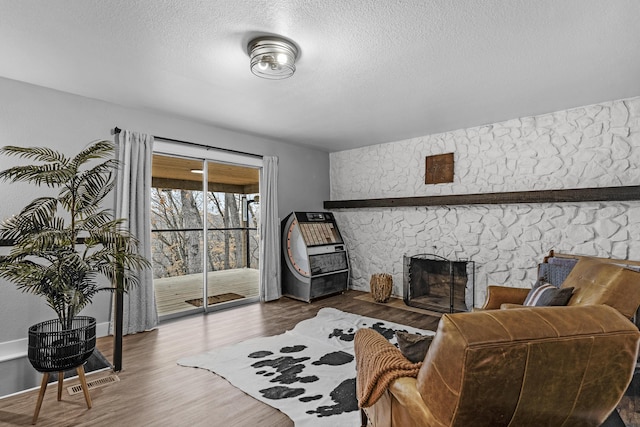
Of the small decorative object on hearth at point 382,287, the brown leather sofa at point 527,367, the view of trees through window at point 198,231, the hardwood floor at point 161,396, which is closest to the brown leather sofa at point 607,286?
the brown leather sofa at point 527,367

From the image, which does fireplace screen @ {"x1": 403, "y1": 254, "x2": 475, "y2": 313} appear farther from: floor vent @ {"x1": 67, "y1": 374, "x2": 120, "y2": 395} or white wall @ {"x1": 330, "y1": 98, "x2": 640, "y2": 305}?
floor vent @ {"x1": 67, "y1": 374, "x2": 120, "y2": 395}

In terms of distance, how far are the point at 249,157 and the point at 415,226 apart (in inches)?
106

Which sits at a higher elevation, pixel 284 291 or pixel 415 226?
pixel 415 226

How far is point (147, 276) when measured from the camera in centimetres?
368

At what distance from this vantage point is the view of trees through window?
4102mm

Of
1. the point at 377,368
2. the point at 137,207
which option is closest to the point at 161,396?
the point at 377,368

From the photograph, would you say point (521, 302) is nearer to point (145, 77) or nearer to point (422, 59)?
point (422, 59)

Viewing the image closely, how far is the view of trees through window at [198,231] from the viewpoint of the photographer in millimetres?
4102

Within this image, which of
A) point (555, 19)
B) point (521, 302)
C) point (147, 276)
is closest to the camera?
point (555, 19)

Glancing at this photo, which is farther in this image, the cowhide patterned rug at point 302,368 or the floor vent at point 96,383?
the floor vent at point 96,383

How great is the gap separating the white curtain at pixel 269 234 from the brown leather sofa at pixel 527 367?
3.98 meters

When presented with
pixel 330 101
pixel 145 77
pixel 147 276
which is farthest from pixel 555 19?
pixel 147 276

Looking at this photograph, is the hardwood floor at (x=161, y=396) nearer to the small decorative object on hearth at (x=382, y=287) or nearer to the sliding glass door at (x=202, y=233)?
the sliding glass door at (x=202, y=233)

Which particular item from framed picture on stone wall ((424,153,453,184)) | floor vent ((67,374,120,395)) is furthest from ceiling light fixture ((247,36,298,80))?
framed picture on stone wall ((424,153,453,184))
